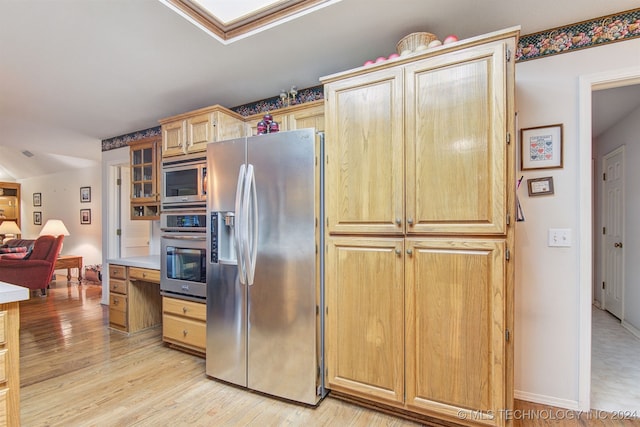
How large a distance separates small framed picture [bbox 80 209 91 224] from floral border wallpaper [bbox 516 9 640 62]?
775 cm

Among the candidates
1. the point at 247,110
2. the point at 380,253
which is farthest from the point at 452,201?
the point at 247,110

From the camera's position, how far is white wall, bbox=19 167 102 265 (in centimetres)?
656

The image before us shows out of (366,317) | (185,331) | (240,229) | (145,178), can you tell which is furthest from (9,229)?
(366,317)

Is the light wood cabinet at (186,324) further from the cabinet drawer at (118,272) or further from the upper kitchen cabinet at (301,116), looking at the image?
the upper kitchen cabinet at (301,116)

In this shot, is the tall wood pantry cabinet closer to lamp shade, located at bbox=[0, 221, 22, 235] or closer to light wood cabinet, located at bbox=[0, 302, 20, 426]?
light wood cabinet, located at bbox=[0, 302, 20, 426]

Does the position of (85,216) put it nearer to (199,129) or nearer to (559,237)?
(199,129)

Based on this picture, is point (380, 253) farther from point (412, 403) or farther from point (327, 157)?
point (412, 403)

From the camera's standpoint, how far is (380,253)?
1.90 meters

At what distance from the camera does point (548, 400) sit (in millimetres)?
2014

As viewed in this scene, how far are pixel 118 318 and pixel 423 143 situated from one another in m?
3.56

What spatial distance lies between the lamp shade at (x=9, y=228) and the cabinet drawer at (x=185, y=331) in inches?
289

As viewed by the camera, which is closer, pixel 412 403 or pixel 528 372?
pixel 412 403

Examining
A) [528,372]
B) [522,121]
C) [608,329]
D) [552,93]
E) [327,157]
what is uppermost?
[552,93]

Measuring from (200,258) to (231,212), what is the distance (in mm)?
689
